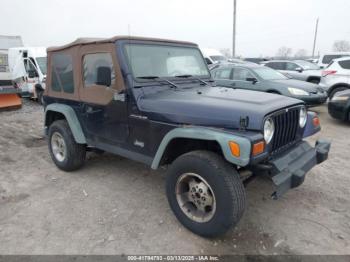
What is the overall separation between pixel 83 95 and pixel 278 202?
2.94 m

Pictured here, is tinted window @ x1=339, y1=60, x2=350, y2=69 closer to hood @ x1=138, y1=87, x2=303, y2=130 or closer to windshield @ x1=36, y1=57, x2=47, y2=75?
hood @ x1=138, y1=87, x2=303, y2=130

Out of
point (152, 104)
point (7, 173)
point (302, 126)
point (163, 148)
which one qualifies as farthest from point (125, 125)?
point (7, 173)

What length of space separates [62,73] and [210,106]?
2683mm

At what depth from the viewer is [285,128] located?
10.4ft

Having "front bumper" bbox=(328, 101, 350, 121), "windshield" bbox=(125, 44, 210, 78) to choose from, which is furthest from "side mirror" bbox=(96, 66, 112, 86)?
"front bumper" bbox=(328, 101, 350, 121)

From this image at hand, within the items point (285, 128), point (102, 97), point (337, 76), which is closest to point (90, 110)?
point (102, 97)

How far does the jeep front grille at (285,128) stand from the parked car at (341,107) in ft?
17.2

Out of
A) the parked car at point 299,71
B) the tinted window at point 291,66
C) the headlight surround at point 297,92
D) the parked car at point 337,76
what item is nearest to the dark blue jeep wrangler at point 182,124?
the headlight surround at point 297,92

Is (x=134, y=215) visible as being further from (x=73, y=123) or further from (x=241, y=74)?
(x=241, y=74)

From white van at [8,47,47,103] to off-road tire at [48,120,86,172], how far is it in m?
7.78

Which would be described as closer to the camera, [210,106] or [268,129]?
[268,129]

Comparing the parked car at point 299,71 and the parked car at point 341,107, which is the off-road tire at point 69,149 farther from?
the parked car at point 299,71

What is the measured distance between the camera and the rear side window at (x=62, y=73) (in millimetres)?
4383

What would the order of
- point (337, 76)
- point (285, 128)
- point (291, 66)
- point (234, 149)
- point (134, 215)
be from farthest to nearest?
point (291, 66) < point (337, 76) < point (134, 215) < point (285, 128) < point (234, 149)
